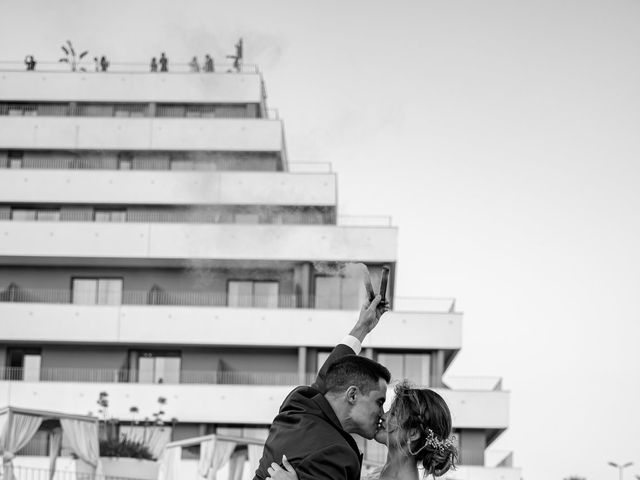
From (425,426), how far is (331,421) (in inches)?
27.5

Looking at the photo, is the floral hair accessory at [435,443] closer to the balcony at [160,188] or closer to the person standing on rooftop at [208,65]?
the balcony at [160,188]

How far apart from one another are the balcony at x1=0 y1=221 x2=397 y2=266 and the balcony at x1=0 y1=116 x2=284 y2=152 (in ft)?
12.5

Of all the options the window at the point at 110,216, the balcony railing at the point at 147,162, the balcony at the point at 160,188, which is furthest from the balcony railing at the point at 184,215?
the balcony railing at the point at 147,162

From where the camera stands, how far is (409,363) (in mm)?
47875

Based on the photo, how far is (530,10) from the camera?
50.3 meters

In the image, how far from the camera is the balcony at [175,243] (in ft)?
159

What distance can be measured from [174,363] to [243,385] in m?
3.06

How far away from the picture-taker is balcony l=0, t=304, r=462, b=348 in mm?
47281

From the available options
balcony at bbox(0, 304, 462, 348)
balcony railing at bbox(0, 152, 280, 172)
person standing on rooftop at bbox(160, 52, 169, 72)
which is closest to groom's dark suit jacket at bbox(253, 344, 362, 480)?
balcony at bbox(0, 304, 462, 348)

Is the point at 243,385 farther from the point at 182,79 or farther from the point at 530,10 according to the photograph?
the point at 530,10

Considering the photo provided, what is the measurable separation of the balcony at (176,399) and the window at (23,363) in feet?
4.35

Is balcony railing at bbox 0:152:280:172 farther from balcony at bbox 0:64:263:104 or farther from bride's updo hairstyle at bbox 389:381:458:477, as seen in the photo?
bride's updo hairstyle at bbox 389:381:458:477

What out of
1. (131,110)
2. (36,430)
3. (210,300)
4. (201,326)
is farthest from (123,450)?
(131,110)

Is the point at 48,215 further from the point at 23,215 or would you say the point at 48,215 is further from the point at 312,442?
the point at 312,442
